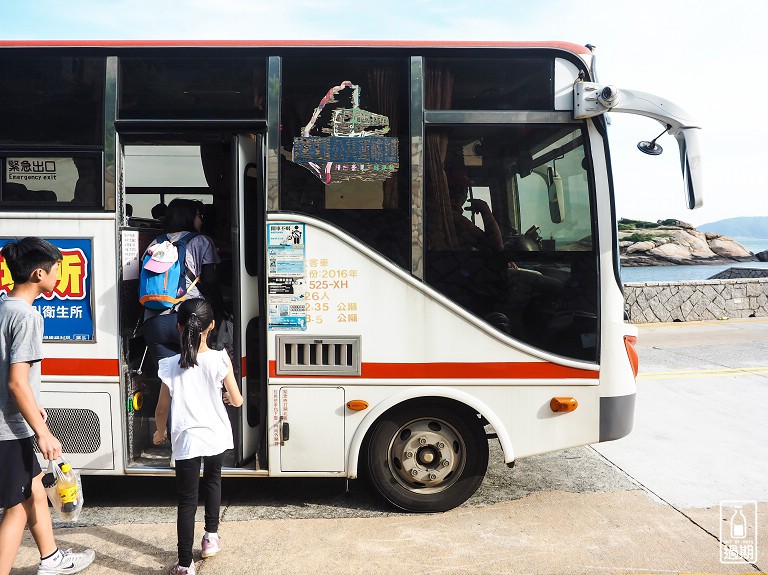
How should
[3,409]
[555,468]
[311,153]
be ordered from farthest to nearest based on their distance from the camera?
[555,468], [311,153], [3,409]

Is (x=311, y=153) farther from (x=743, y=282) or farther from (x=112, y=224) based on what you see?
(x=743, y=282)

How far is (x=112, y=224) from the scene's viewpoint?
13.6 ft

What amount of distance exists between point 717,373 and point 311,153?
24.0 feet

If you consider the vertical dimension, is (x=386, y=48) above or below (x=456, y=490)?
above

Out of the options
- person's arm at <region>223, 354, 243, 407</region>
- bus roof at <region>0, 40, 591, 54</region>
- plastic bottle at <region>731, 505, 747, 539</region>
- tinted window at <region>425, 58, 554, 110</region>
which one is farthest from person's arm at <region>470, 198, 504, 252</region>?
plastic bottle at <region>731, 505, 747, 539</region>

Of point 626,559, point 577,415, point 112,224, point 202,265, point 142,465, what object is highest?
point 112,224

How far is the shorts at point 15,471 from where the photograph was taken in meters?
3.05

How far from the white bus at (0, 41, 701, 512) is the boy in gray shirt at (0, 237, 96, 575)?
1013mm

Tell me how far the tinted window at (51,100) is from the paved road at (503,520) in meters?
2.52

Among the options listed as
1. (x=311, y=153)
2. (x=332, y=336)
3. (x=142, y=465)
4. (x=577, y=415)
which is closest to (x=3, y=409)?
(x=142, y=465)

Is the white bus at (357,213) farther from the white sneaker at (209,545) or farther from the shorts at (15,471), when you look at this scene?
the shorts at (15,471)

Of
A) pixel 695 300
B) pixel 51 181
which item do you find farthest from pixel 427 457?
pixel 695 300

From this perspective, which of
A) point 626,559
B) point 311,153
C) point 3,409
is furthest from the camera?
point 311,153

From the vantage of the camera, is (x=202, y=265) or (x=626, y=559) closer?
(x=626, y=559)
